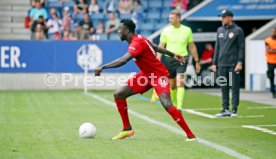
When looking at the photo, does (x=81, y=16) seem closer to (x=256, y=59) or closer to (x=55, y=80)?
(x=55, y=80)

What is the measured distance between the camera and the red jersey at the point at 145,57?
12.1 m

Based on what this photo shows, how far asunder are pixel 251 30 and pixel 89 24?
5902mm

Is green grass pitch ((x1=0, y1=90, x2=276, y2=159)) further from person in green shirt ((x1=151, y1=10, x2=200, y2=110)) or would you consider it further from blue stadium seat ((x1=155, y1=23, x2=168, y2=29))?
Answer: blue stadium seat ((x1=155, y1=23, x2=168, y2=29))

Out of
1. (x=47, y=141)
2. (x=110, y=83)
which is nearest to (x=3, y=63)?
(x=110, y=83)

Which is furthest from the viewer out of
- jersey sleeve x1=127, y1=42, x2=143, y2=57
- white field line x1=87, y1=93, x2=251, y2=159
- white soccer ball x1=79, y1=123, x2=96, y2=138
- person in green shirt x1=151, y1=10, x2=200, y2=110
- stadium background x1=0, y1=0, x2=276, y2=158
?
Result: person in green shirt x1=151, y1=10, x2=200, y2=110

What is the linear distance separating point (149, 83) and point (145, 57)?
399 millimetres

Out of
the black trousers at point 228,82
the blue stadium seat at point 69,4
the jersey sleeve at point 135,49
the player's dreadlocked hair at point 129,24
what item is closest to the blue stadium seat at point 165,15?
the blue stadium seat at point 69,4

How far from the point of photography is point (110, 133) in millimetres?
13352

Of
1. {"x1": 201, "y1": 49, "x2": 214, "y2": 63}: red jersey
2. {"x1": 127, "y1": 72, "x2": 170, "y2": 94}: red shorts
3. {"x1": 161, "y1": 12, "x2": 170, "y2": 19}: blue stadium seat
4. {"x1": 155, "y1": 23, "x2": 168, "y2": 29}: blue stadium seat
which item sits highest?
{"x1": 127, "y1": 72, "x2": 170, "y2": 94}: red shorts

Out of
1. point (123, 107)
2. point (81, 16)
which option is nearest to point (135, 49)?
point (123, 107)

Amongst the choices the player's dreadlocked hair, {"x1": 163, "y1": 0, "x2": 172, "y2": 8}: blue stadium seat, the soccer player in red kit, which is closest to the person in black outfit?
the soccer player in red kit

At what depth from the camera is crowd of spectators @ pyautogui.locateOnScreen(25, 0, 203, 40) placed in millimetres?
30109

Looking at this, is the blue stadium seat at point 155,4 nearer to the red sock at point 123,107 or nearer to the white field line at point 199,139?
the white field line at point 199,139

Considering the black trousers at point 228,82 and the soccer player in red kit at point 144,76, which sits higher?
the soccer player in red kit at point 144,76
